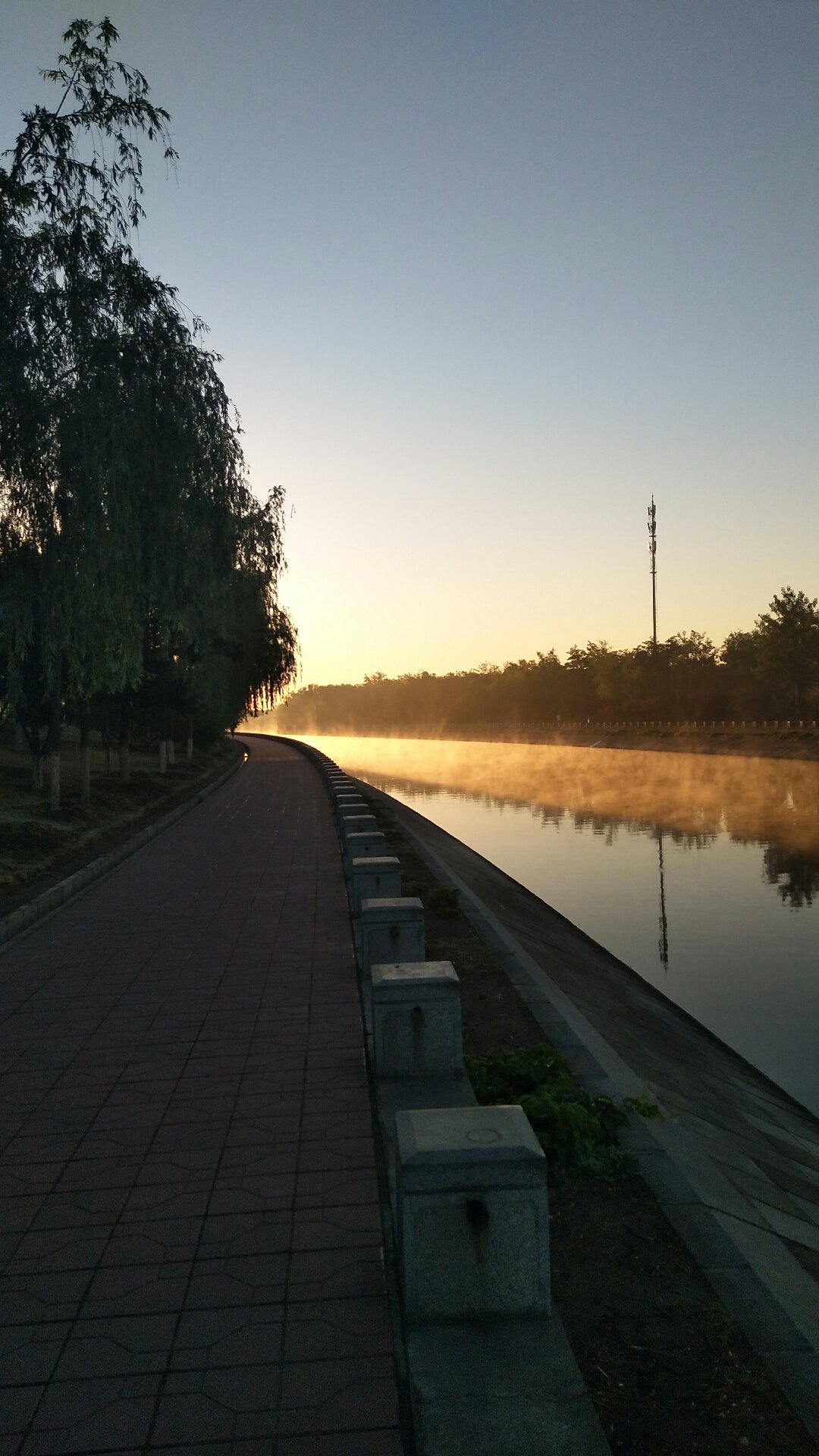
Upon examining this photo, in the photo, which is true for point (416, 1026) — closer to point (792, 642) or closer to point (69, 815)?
point (69, 815)

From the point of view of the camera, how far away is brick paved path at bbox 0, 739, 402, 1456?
320 centimetres

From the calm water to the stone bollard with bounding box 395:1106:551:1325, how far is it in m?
8.85

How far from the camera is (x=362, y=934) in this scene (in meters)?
7.46

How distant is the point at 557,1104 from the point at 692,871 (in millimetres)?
21837

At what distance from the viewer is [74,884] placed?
13.0 m

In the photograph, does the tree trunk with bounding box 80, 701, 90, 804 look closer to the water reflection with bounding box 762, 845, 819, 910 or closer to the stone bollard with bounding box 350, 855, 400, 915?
the stone bollard with bounding box 350, 855, 400, 915

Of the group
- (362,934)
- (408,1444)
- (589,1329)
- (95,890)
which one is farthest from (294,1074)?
(95,890)

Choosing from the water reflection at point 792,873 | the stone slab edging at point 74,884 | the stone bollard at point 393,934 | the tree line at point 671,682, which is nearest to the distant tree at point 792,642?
the tree line at point 671,682

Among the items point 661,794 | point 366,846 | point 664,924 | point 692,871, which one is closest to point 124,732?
point 664,924

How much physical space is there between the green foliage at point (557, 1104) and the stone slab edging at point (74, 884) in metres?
5.68

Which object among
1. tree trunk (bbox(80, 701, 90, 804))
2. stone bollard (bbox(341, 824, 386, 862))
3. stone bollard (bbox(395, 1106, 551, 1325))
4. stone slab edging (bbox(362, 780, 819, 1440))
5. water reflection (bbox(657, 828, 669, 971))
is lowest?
water reflection (bbox(657, 828, 669, 971))

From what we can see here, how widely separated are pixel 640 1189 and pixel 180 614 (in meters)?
11.3

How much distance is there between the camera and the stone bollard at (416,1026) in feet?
18.6

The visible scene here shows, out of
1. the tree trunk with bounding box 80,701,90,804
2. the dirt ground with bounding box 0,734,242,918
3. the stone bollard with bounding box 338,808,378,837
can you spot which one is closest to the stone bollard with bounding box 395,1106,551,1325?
the dirt ground with bounding box 0,734,242,918
